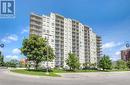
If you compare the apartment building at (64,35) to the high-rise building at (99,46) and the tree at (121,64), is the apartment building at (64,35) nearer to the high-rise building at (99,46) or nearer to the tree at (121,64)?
the high-rise building at (99,46)

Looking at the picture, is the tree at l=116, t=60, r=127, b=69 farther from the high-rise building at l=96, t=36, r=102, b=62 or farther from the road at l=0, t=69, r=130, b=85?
the road at l=0, t=69, r=130, b=85

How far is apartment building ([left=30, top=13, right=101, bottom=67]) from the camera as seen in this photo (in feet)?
417

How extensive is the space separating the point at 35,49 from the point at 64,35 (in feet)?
278

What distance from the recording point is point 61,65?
13125 cm

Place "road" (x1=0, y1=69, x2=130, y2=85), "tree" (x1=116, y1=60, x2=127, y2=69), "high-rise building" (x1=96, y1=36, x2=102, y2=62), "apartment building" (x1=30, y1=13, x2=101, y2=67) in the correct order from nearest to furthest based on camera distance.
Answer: "road" (x1=0, y1=69, x2=130, y2=85), "tree" (x1=116, y1=60, x2=127, y2=69), "apartment building" (x1=30, y1=13, x2=101, y2=67), "high-rise building" (x1=96, y1=36, x2=102, y2=62)

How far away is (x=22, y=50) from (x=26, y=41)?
Result: 235 centimetres

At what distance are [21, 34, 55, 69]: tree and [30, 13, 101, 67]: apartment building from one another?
200 feet

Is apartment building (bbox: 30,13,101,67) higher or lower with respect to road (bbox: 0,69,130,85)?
higher

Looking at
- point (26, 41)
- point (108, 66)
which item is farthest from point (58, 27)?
point (26, 41)

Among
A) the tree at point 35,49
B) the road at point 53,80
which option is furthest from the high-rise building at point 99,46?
the road at point 53,80

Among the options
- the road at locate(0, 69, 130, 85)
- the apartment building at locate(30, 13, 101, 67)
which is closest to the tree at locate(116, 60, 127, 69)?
the apartment building at locate(30, 13, 101, 67)

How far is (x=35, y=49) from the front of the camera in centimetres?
5303

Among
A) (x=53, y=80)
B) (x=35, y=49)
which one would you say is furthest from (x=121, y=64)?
(x=53, y=80)

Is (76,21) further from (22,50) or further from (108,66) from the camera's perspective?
(22,50)
